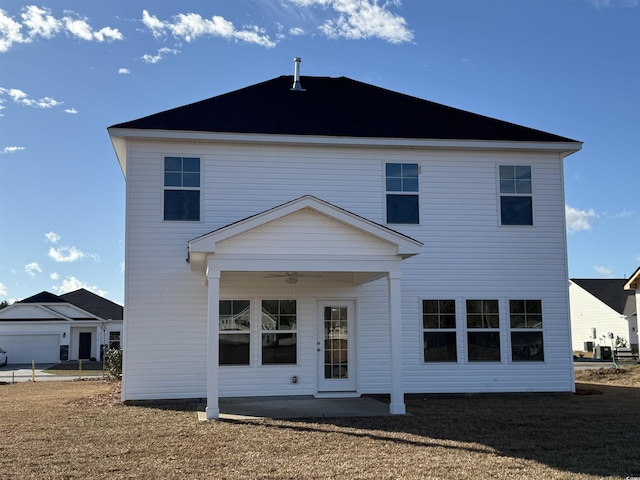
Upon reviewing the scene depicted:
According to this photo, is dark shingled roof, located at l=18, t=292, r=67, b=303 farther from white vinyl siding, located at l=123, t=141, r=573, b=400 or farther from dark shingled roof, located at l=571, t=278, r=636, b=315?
dark shingled roof, located at l=571, t=278, r=636, b=315

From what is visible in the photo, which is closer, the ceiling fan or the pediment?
the pediment

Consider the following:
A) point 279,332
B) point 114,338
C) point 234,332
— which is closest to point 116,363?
point 234,332

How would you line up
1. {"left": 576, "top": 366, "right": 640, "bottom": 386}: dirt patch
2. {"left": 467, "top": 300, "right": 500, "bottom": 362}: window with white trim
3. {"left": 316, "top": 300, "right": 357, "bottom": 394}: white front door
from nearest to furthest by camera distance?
1. {"left": 316, "top": 300, "right": 357, "bottom": 394}: white front door
2. {"left": 467, "top": 300, "right": 500, "bottom": 362}: window with white trim
3. {"left": 576, "top": 366, "right": 640, "bottom": 386}: dirt patch

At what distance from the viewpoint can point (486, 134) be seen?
1609 cm

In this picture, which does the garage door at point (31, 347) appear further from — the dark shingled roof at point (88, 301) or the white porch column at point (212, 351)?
the white porch column at point (212, 351)

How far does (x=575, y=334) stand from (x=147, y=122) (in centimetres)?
4032

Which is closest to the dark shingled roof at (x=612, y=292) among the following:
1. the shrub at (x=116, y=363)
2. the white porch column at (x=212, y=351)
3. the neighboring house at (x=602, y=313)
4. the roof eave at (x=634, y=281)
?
the neighboring house at (x=602, y=313)

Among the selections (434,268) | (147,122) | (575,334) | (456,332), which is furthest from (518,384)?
(575,334)

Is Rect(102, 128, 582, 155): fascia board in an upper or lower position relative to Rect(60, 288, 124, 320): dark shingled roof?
upper

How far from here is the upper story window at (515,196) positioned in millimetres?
16078

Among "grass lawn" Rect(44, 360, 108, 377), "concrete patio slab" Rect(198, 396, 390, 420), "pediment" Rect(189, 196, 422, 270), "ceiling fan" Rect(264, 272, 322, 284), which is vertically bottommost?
"grass lawn" Rect(44, 360, 108, 377)

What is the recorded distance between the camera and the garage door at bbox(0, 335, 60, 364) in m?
40.8

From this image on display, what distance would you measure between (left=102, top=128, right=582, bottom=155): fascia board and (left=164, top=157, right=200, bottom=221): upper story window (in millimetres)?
551

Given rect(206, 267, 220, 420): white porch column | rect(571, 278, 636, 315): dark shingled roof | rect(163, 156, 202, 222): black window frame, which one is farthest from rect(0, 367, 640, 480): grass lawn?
rect(571, 278, 636, 315): dark shingled roof
